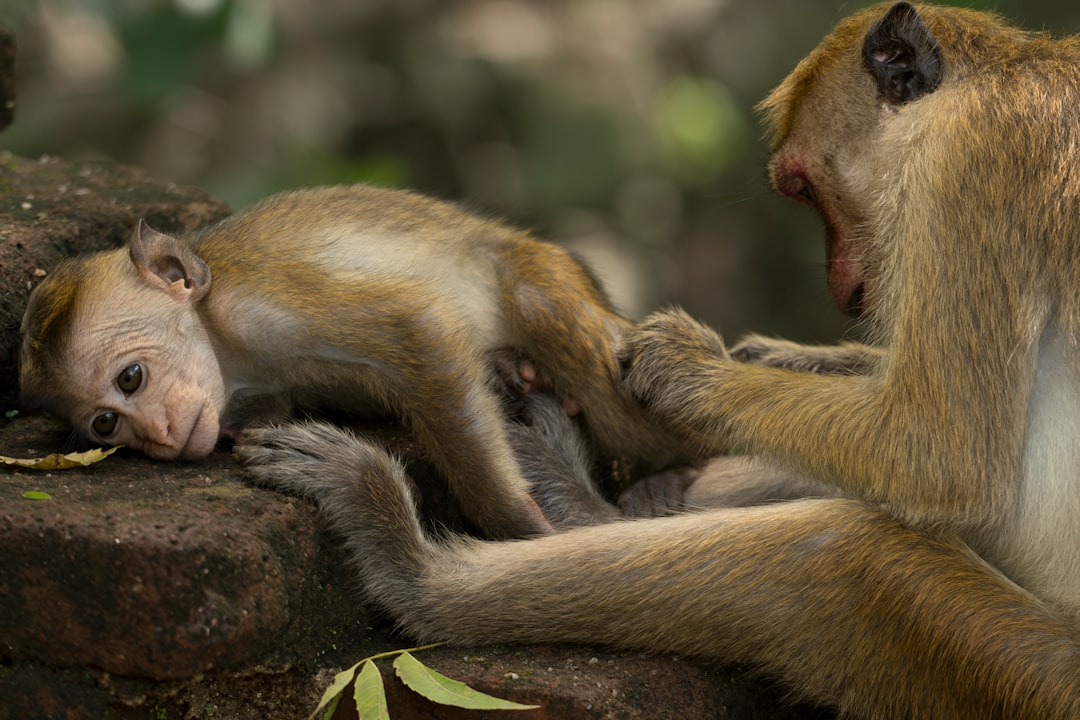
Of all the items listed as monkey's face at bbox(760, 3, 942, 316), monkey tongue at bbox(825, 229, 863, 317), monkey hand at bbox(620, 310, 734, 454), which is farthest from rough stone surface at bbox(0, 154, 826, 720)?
monkey's face at bbox(760, 3, 942, 316)

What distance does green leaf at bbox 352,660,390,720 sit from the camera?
10.8 feet

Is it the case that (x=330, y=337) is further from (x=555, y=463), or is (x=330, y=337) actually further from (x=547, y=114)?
(x=547, y=114)

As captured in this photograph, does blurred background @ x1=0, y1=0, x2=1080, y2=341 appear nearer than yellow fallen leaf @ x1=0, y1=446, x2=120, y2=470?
No

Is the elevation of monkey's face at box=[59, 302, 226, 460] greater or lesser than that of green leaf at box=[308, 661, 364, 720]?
greater

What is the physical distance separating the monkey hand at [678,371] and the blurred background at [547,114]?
17.0 feet

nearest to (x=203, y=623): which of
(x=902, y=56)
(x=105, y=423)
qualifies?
(x=105, y=423)

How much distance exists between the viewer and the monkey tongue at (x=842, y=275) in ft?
14.2

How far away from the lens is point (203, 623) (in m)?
3.20

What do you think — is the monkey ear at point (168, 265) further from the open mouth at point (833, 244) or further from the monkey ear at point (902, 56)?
the monkey ear at point (902, 56)

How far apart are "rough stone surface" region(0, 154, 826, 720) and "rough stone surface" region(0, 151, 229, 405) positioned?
45 cm

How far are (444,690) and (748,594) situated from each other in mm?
872

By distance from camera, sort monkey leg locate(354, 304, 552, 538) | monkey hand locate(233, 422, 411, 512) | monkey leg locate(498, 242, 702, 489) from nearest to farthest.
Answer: monkey hand locate(233, 422, 411, 512) < monkey leg locate(354, 304, 552, 538) < monkey leg locate(498, 242, 702, 489)

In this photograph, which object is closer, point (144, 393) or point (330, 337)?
point (144, 393)

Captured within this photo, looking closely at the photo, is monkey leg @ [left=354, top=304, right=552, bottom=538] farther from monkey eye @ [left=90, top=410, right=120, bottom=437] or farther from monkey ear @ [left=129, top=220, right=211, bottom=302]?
monkey eye @ [left=90, top=410, right=120, bottom=437]
